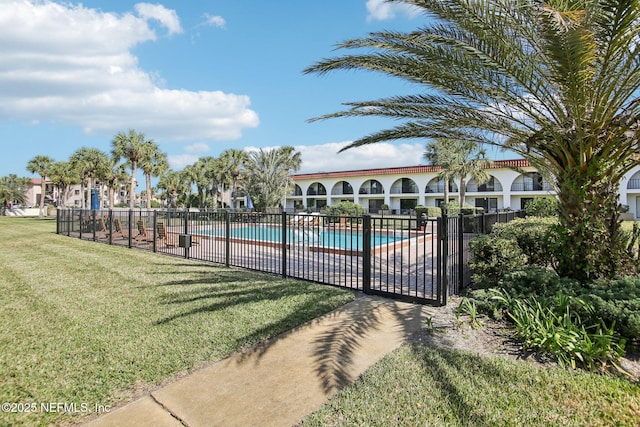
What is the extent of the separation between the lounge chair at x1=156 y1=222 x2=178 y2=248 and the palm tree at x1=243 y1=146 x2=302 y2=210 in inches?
958

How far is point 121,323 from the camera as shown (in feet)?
16.6

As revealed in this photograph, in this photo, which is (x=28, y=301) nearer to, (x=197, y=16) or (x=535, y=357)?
(x=535, y=357)

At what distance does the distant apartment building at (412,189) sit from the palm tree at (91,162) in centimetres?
2606

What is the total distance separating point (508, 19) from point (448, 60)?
2.81ft

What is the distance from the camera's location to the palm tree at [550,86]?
4.40 metres

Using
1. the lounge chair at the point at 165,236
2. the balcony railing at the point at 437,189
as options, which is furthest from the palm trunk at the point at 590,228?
the balcony railing at the point at 437,189

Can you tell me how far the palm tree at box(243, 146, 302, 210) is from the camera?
3831 centimetres

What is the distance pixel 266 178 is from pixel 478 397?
119 feet

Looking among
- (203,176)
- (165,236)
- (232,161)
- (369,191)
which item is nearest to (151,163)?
(232,161)

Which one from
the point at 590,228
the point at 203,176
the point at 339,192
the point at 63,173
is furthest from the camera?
the point at 203,176

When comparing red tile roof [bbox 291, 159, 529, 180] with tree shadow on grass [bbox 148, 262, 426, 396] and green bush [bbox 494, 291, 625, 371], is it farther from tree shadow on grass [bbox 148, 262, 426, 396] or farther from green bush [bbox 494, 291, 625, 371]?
green bush [bbox 494, 291, 625, 371]

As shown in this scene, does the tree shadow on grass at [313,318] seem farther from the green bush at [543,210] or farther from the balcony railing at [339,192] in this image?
the balcony railing at [339,192]

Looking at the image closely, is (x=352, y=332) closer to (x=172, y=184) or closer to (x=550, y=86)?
(x=550, y=86)

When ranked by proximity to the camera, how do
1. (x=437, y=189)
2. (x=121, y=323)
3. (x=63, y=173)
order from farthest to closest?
(x=63, y=173) → (x=437, y=189) → (x=121, y=323)
